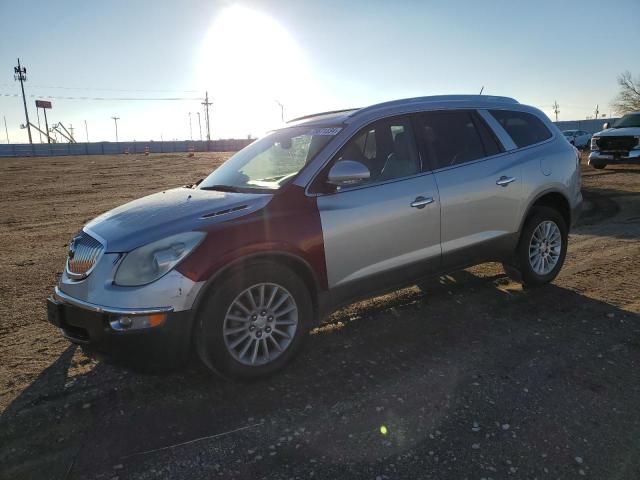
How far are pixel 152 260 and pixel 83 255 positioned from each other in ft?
2.12

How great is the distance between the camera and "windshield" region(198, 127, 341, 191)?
383cm

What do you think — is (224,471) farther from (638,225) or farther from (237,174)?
(638,225)

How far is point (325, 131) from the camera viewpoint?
13.0 feet

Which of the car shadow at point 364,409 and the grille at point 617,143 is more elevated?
the grille at point 617,143

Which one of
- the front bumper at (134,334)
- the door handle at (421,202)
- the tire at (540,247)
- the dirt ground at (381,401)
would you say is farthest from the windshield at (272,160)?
the tire at (540,247)

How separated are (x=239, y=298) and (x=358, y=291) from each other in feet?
3.30

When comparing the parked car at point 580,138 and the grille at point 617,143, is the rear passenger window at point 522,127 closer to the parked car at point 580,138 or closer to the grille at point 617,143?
the grille at point 617,143

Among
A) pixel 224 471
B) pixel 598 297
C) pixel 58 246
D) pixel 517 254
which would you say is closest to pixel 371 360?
pixel 224 471

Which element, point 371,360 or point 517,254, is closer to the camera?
point 371,360

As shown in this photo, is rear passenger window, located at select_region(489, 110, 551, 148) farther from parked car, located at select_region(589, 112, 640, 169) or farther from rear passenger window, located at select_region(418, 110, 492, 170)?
parked car, located at select_region(589, 112, 640, 169)

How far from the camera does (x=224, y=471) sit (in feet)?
8.27

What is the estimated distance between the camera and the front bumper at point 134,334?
9.66ft

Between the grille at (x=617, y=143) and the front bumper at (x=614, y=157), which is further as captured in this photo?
the grille at (x=617, y=143)

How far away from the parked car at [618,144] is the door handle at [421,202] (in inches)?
602
